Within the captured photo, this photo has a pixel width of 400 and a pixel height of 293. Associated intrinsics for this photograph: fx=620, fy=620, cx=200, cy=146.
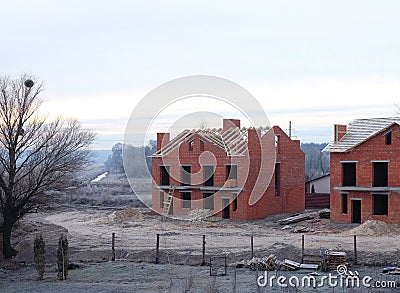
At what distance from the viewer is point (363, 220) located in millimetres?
37094

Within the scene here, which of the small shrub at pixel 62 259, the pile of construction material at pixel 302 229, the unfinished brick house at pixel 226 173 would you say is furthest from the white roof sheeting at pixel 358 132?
the small shrub at pixel 62 259

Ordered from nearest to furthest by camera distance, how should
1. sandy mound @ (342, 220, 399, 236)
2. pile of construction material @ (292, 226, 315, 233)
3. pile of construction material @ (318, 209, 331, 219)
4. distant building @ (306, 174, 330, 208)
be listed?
sandy mound @ (342, 220, 399, 236) → pile of construction material @ (292, 226, 315, 233) → pile of construction material @ (318, 209, 331, 219) → distant building @ (306, 174, 330, 208)

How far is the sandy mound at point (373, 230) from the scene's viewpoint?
33344 millimetres

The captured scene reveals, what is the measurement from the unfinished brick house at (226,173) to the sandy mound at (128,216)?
1.82 meters

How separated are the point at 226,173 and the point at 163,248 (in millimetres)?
15259

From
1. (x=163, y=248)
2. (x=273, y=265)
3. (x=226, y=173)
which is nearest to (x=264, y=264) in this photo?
(x=273, y=265)

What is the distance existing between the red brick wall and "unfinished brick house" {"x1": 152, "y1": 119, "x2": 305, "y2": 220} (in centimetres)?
635

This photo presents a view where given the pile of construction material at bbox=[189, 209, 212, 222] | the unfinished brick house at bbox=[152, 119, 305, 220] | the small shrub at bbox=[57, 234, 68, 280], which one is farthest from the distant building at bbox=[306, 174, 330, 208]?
the small shrub at bbox=[57, 234, 68, 280]

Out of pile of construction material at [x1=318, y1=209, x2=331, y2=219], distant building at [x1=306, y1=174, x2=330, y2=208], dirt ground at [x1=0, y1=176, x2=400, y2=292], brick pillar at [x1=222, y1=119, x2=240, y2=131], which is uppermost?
brick pillar at [x1=222, y1=119, x2=240, y2=131]

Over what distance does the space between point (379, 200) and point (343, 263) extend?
52.4ft

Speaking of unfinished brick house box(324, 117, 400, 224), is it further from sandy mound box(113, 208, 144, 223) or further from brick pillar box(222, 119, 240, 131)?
sandy mound box(113, 208, 144, 223)

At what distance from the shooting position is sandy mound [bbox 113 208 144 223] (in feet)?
148

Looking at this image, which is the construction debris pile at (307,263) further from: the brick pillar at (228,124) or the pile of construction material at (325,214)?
the brick pillar at (228,124)

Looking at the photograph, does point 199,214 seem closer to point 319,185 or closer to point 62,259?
point 319,185
